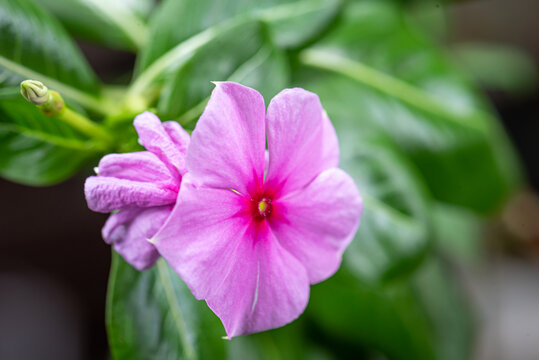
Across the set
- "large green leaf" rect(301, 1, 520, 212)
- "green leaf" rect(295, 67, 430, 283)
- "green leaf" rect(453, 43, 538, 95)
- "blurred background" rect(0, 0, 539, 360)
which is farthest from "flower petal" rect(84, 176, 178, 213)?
"green leaf" rect(453, 43, 538, 95)

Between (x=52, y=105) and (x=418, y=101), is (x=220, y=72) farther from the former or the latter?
(x=418, y=101)

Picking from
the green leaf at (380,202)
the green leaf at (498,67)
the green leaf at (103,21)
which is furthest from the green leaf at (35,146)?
the green leaf at (498,67)

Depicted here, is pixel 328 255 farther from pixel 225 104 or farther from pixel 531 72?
pixel 531 72

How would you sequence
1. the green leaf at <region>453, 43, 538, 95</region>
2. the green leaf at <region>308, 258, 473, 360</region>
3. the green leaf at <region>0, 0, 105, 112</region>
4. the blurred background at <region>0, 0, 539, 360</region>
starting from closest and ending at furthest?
the green leaf at <region>0, 0, 105, 112</region>, the green leaf at <region>308, 258, 473, 360</region>, the blurred background at <region>0, 0, 539, 360</region>, the green leaf at <region>453, 43, 538, 95</region>

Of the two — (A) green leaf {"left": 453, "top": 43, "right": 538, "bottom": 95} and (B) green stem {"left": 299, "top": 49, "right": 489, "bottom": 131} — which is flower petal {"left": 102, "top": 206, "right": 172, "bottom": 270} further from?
(A) green leaf {"left": 453, "top": 43, "right": 538, "bottom": 95}

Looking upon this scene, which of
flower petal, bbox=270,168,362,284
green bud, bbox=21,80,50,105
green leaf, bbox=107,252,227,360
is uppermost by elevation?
green bud, bbox=21,80,50,105

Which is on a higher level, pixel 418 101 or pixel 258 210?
pixel 258 210

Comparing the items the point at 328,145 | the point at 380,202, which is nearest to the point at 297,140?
the point at 328,145
